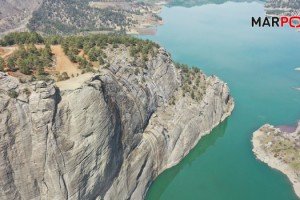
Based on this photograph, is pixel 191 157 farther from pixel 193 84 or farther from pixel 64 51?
pixel 64 51

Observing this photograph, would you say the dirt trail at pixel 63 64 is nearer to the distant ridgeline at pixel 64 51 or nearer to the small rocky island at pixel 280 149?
the distant ridgeline at pixel 64 51

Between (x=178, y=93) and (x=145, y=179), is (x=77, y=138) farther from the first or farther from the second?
(x=178, y=93)

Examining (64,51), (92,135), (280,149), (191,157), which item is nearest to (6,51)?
(64,51)

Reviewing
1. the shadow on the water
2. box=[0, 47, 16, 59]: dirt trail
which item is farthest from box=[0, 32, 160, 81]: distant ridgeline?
the shadow on the water

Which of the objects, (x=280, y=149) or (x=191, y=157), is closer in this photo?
(x=191, y=157)

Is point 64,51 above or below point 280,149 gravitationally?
above

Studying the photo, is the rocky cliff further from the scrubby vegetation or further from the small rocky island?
the small rocky island
